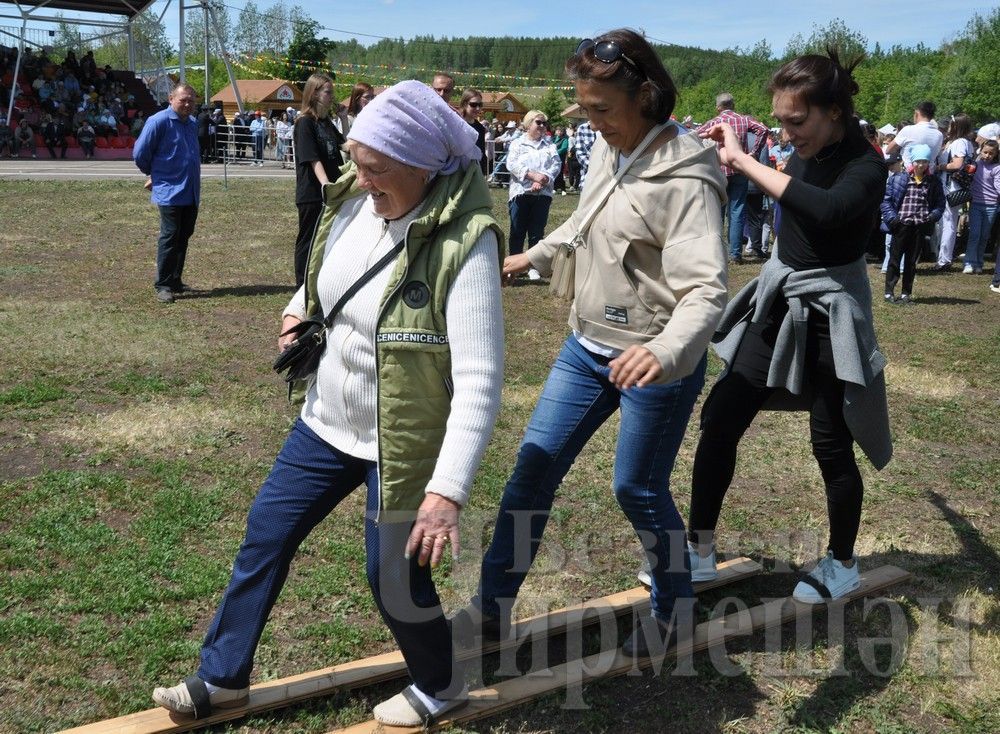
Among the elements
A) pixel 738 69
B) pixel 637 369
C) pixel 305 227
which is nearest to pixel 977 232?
pixel 305 227

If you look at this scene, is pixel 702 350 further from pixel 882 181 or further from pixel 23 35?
pixel 23 35

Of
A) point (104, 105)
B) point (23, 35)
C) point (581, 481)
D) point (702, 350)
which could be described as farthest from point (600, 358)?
point (104, 105)

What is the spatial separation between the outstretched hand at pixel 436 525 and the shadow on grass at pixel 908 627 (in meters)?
1.46

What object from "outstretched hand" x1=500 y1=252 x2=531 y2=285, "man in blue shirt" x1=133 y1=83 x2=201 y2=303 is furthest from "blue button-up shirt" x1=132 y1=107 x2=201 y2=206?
"outstretched hand" x1=500 y1=252 x2=531 y2=285

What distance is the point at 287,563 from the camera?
268cm

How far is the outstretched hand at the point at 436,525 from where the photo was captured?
2.31 meters

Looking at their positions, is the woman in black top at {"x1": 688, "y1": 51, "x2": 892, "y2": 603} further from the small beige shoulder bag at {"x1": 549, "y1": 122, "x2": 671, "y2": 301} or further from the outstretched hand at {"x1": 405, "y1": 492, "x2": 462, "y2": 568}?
the outstretched hand at {"x1": 405, "y1": 492, "x2": 462, "y2": 568}

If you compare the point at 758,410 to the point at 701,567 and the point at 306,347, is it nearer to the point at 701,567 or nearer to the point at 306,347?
the point at 701,567

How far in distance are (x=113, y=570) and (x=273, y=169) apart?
24.8m

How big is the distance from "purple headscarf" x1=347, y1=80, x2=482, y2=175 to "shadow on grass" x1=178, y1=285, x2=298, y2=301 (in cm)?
688

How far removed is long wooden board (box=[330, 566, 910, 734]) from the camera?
9.52 feet

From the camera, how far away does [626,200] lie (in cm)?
280

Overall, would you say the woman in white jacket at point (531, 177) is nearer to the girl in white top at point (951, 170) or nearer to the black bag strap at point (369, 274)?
the girl in white top at point (951, 170)

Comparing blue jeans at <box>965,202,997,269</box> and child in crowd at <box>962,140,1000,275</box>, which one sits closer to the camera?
child in crowd at <box>962,140,1000,275</box>
